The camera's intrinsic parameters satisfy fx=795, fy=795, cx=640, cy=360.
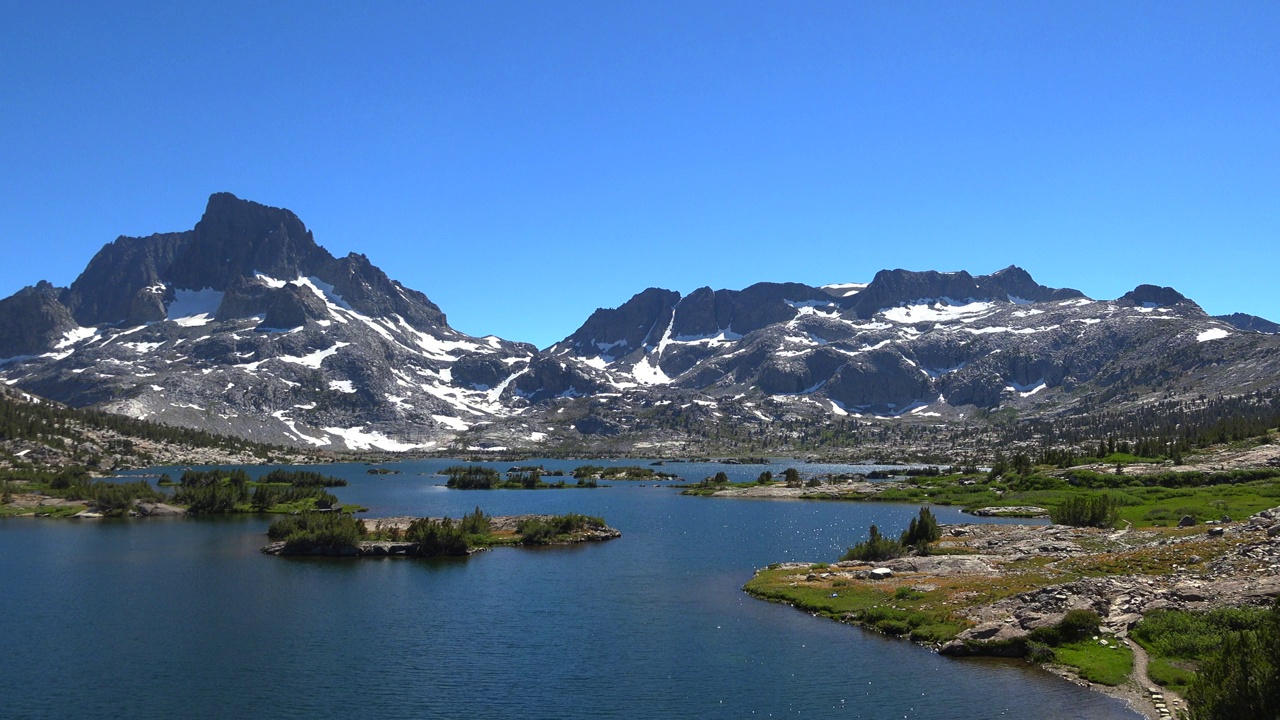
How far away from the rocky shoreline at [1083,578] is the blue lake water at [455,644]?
10.5 ft

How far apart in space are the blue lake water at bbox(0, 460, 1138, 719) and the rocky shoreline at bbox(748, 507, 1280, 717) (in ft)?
10.5

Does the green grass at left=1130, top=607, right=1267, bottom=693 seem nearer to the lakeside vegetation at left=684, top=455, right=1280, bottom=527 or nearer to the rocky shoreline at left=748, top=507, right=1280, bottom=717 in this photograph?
the rocky shoreline at left=748, top=507, right=1280, bottom=717

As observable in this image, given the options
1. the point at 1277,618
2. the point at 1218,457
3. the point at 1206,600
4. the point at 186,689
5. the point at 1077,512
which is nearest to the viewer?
the point at 1277,618

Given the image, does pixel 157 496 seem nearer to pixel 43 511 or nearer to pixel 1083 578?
pixel 43 511

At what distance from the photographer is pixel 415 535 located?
280ft

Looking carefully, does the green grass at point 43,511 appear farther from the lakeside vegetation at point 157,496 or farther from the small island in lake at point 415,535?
the small island in lake at point 415,535

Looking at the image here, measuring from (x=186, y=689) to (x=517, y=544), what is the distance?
51.7m

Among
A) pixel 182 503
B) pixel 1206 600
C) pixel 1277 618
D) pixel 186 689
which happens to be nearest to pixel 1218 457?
pixel 1206 600

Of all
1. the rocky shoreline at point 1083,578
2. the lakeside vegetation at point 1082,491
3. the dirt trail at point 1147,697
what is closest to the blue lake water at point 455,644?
the dirt trail at point 1147,697

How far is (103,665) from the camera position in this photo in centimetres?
4447

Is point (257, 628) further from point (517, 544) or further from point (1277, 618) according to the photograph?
point (1277, 618)

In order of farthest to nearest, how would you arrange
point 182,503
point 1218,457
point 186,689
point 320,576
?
point 1218,457 → point 182,503 → point 320,576 → point 186,689

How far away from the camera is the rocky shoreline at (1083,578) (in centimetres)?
4406

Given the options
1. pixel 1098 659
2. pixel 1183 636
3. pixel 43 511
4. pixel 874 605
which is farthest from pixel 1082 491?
pixel 43 511
